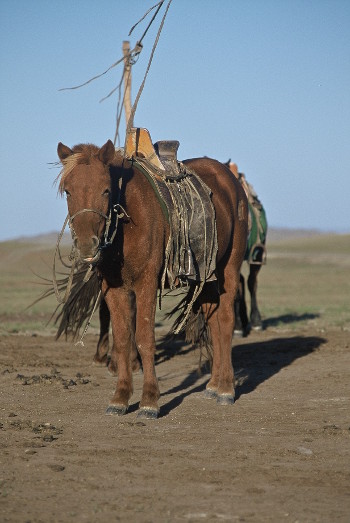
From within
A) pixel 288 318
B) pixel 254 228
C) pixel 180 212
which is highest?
pixel 180 212

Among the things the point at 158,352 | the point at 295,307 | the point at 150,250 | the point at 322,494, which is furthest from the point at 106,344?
the point at 295,307

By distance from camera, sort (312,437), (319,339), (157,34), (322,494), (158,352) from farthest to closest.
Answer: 1. (319,339)
2. (158,352)
3. (157,34)
4. (312,437)
5. (322,494)

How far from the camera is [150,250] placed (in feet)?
22.5

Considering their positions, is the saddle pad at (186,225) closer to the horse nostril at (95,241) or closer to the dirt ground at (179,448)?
the horse nostril at (95,241)

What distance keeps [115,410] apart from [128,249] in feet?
4.29

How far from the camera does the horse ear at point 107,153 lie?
646 centimetres

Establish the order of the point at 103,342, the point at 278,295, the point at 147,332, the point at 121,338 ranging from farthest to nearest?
the point at 278,295 < the point at 103,342 < the point at 121,338 < the point at 147,332

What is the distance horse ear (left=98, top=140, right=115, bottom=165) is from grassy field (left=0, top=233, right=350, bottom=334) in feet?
7.64

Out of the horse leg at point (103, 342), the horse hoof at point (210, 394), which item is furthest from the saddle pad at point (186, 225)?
the horse leg at point (103, 342)

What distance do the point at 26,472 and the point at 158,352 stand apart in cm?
629

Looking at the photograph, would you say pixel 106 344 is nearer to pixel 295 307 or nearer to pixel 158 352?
pixel 158 352

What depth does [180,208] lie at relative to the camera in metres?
7.26

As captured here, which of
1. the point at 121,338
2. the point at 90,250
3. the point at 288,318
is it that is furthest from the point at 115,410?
the point at 288,318

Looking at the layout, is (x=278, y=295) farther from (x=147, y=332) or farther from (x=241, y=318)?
(x=147, y=332)
